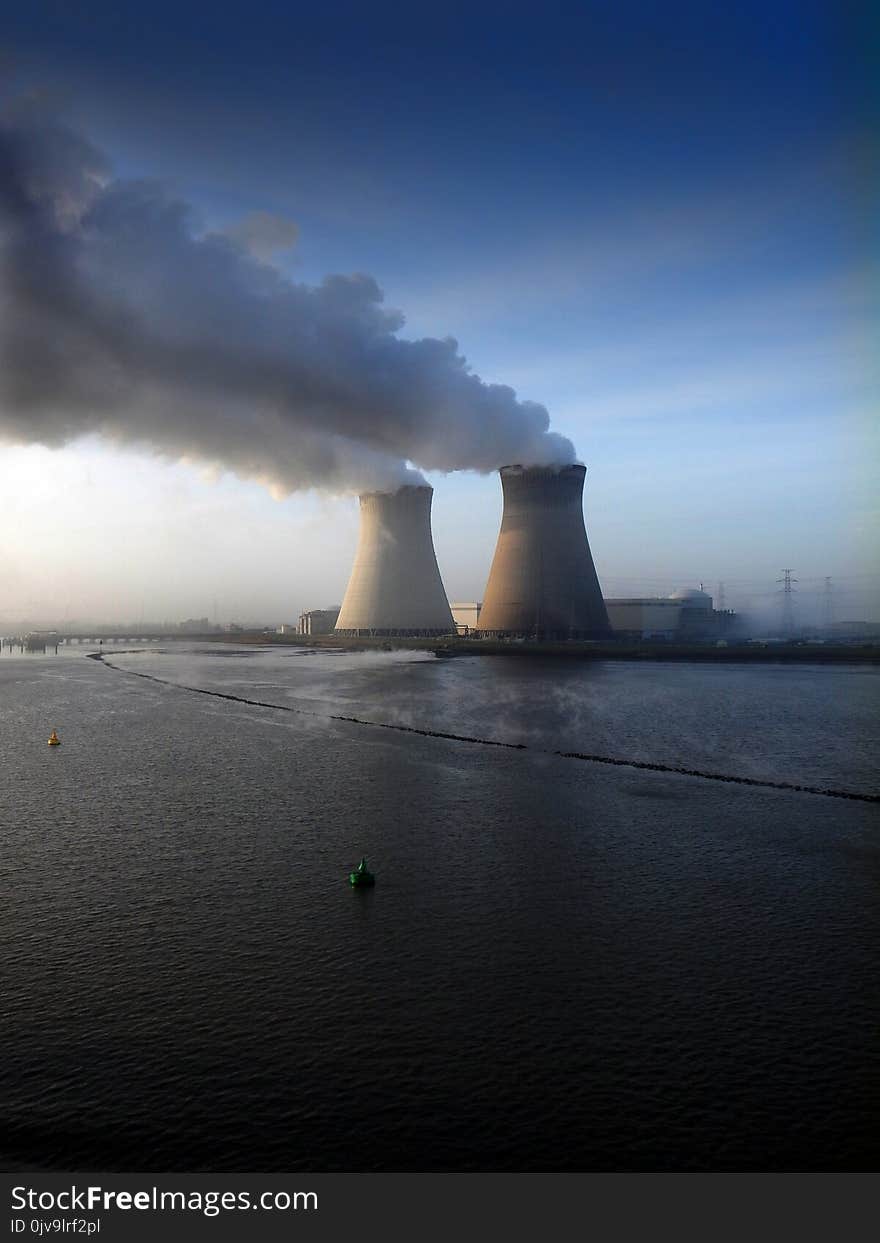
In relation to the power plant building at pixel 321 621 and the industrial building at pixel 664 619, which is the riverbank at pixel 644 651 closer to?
the industrial building at pixel 664 619

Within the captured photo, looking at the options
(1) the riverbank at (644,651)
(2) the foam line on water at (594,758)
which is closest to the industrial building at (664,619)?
(1) the riverbank at (644,651)

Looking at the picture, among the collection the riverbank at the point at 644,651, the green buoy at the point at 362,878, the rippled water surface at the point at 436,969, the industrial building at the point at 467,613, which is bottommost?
the rippled water surface at the point at 436,969

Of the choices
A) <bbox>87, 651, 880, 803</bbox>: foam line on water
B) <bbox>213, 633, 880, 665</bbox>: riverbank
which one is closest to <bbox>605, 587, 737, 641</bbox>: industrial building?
<bbox>213, 633, 880, 665</bbox>: riverbank

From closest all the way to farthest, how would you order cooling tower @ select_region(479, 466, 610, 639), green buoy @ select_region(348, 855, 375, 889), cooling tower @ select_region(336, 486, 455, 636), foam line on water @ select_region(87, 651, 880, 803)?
green buoy @ select_region(348, 855, 375, 889), foam line on water @ select_region(87, 651, 880, 803), cooling tower @ select_region(479, 466, 610, 639), cooling tower @ select_region(336, 486, 455, 636)

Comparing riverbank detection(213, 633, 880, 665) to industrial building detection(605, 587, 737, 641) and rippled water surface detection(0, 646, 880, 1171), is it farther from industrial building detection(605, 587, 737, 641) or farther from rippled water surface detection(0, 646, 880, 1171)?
rippled water surface detection(0, 646, 880, 1171)

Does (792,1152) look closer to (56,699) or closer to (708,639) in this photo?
(56,699)
